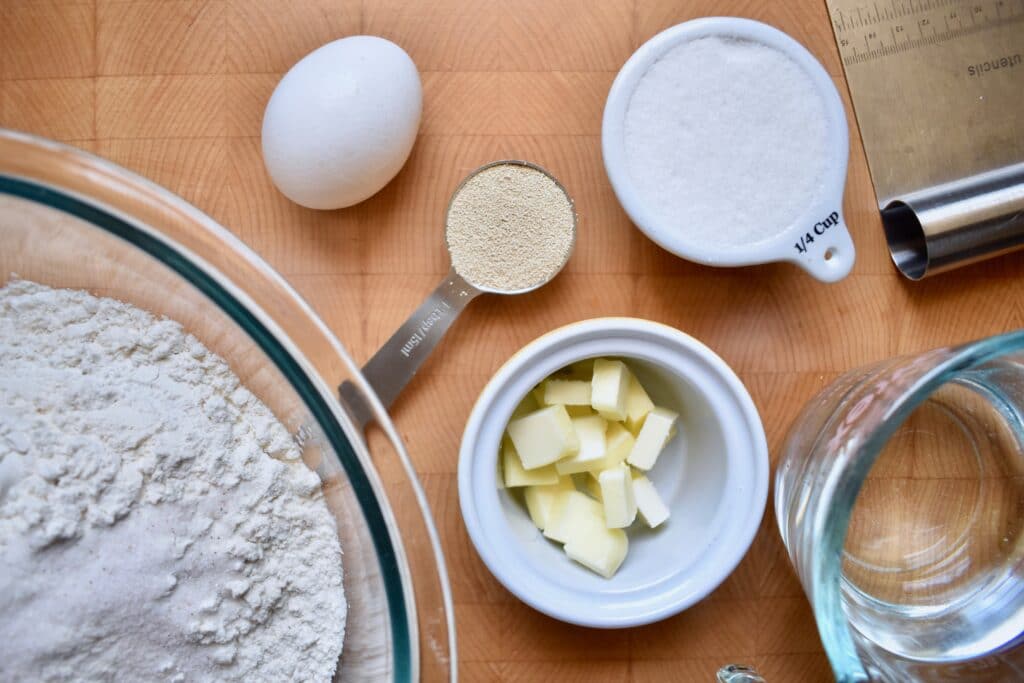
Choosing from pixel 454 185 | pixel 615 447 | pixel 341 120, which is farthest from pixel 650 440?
pixel 341 120

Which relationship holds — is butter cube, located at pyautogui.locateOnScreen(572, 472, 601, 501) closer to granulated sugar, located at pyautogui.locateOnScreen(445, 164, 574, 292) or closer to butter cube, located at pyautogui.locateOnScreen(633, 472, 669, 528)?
butter cube, located at pyautogui.locateOnScreen(633, 472, 669, 528)

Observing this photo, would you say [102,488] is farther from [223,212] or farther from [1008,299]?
[1008,299]

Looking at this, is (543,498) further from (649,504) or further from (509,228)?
(509,228)

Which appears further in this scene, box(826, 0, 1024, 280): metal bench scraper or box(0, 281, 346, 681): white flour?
box(826, 0, 1024, 280): metal bench scraper

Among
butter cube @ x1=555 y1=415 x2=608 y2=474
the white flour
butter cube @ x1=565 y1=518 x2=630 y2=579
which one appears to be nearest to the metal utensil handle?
butter cube @ x1=565 y1=518 x2=630 y2=579

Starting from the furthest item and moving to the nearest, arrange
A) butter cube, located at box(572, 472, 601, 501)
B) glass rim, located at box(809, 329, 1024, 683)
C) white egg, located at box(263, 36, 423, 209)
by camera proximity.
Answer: butter cube, located at box(572, 472, 601, 501) < white egg, located at box(263, 36, 423, 209) < glass rim, located at box(809, 329, 1024, 683)

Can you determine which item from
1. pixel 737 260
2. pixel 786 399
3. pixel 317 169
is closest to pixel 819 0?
pixel 737 260

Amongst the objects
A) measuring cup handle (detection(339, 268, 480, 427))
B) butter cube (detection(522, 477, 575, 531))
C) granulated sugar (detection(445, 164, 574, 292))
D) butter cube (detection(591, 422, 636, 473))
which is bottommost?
butter cube (detection(522, 477, 575, 531))

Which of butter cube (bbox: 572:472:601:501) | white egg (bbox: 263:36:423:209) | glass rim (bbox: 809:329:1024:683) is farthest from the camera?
butter cube (bbox: 572:472:601:501)
